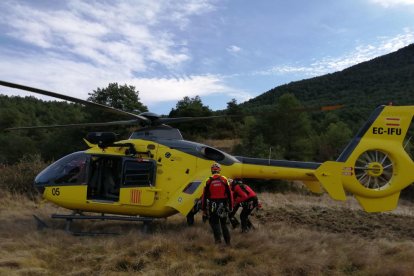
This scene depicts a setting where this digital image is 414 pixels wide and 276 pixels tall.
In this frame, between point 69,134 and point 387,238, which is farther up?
point 69,134

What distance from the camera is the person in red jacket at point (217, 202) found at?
8.33 meters

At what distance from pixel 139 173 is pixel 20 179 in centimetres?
871

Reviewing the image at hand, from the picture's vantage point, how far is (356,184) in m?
10.2

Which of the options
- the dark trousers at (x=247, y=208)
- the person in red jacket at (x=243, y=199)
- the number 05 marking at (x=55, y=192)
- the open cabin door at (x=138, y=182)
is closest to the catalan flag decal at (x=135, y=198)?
the open cabin door at (x=138, y=182)

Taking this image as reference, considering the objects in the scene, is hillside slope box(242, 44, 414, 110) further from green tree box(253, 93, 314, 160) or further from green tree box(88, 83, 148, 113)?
green tree box(88, 83, 148, 113)

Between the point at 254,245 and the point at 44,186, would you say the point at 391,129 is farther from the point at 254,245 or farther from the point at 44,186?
the point at 44,186

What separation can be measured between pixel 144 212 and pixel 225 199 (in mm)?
2635

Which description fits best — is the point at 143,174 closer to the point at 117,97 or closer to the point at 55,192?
the point at 55,192

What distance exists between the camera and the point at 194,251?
8.01 meters

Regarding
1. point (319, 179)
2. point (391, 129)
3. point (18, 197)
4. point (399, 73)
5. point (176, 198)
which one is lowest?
point (18, 197)

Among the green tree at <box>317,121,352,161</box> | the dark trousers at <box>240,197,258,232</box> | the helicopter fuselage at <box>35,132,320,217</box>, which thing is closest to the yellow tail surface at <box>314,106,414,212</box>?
the helicopter fuselage at <box>35,132,320,217</box>

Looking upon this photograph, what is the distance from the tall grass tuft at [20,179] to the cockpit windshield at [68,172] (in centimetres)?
514

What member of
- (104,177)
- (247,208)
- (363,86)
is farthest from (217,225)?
(363,86)

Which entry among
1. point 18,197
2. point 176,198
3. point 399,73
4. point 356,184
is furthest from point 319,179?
point 399,73
